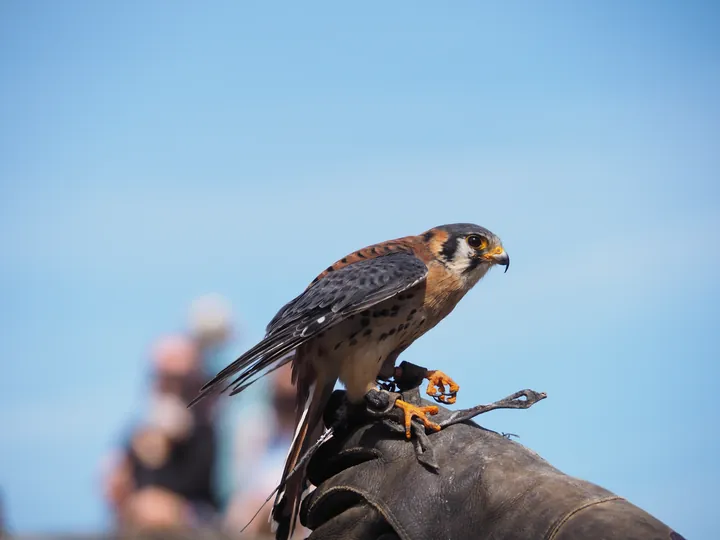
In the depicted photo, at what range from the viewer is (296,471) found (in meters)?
3.52

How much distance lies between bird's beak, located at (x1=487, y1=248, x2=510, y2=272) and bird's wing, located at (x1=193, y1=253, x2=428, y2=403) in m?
0.42

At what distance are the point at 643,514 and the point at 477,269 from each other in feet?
6.85

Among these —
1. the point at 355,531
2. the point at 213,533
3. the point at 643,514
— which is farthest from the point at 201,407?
the point at 643,514

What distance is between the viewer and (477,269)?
445cm

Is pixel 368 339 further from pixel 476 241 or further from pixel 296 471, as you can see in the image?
pixel 476 241

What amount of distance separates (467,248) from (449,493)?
1683mm

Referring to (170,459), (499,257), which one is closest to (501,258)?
(499,257)

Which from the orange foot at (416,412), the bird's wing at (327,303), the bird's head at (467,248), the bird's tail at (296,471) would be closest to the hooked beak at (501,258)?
the bird's head at (467,248)

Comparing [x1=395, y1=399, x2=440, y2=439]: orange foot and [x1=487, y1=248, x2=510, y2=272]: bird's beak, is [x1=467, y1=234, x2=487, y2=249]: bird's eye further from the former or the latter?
[x1=395, y1=399, x2=440, y2=439]: orange foot

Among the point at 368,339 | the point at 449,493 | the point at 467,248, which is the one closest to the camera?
the point at 449,493

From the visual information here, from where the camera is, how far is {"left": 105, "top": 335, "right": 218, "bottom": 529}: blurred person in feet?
19.9

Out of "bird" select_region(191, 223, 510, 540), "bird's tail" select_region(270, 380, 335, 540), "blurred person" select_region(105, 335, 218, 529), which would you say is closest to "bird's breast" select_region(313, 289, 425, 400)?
"bird" select_region(191, 223, 510, 540)

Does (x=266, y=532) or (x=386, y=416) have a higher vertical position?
(x=386, y=416)

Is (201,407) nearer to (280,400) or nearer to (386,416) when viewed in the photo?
(280,400)
